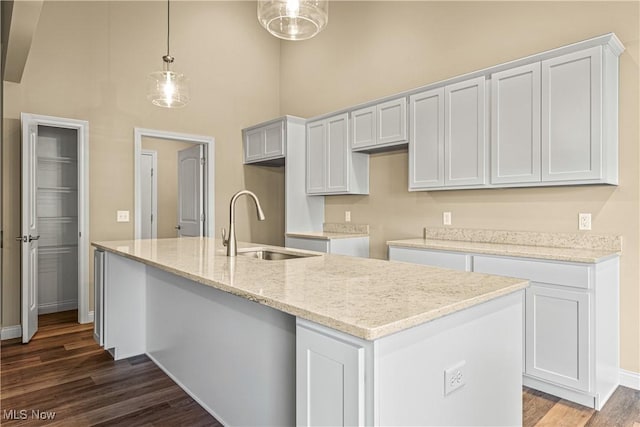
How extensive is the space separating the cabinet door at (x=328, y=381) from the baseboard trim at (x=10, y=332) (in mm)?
3738

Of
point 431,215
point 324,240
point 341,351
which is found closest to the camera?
point 341,351

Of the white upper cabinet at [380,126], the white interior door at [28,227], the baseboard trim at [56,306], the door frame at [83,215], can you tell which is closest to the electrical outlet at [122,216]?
the door frame at [83,215]

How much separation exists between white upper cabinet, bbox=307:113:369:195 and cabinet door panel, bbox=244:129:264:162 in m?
0.68

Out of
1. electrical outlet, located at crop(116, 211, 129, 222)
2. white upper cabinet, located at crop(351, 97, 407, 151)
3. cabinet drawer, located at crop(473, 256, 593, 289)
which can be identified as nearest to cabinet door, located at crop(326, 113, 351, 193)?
white upper cabinet, located at crop(351, 97, 407, 151)

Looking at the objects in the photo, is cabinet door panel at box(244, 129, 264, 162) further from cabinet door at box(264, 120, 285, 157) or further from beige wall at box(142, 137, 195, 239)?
beige wall at box(142, 137, 195, 239)

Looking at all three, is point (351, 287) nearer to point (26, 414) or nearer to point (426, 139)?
point (26, 414)

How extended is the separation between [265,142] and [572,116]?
11.0 ft

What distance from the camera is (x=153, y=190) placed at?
6.33m

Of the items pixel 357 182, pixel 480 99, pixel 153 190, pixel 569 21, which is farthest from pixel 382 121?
pixel 153 190

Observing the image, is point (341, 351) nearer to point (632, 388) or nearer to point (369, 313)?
point (369, 313)

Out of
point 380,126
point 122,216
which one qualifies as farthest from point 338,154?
point 122,216

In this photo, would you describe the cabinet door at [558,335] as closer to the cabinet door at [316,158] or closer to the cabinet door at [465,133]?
the cabinet door at [465,133]

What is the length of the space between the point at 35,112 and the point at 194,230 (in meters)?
2.18

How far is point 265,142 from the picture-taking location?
5.00m
